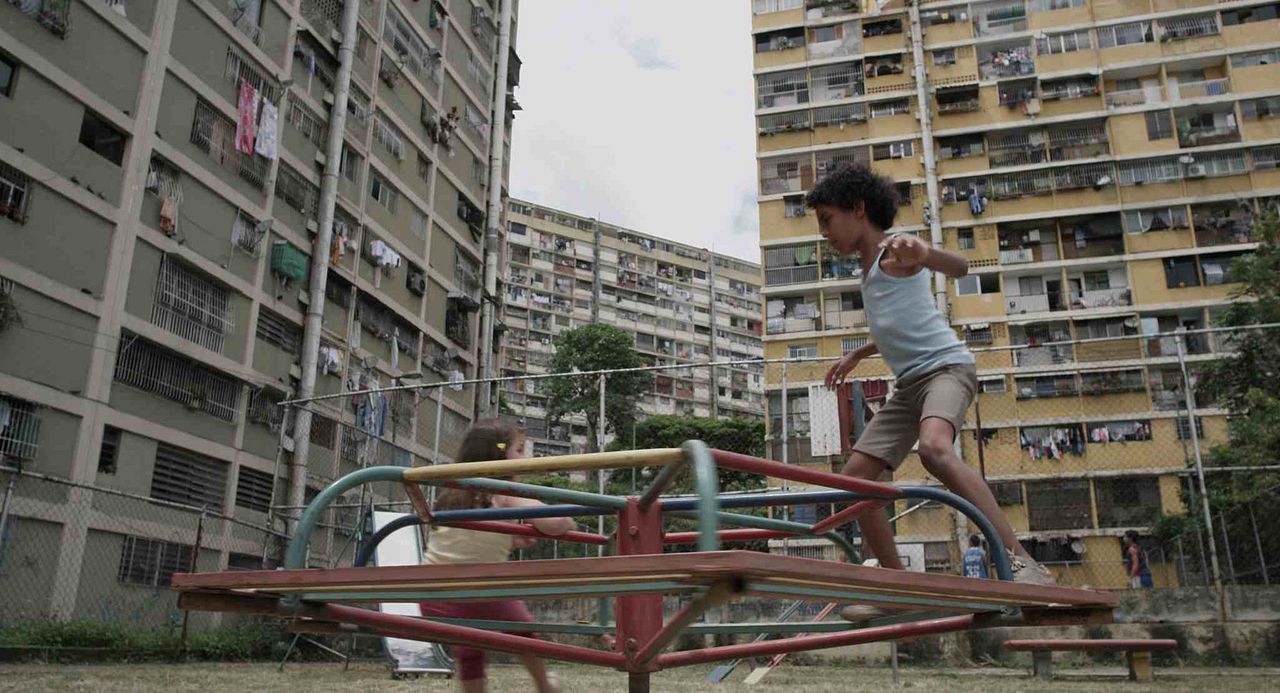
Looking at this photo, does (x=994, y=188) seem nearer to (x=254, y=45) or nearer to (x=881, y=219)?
(x=254, y=45)

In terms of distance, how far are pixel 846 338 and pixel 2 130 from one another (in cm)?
2931

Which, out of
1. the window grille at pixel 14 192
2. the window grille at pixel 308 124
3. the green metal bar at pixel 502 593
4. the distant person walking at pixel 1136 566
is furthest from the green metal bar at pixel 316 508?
the window grille at pixel 308 124

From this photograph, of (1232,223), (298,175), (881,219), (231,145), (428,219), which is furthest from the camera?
(1232,223)

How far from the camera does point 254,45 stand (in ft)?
77.9

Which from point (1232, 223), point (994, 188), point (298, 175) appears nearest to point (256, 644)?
point (298, 175)

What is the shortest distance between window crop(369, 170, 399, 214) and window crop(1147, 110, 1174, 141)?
94.2 feet

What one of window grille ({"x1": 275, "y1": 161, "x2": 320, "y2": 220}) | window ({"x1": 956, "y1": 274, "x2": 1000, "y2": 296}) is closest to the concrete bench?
window grille ({"x1": 275, "y1": 161, "x2": 320, "y2": 220})

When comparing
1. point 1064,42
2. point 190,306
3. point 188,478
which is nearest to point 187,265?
point 190,306

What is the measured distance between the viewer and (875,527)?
11.0ft

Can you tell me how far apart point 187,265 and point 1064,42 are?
113ft

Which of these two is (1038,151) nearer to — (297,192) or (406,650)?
(297,192)

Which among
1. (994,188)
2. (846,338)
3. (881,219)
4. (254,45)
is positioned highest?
(994,188)

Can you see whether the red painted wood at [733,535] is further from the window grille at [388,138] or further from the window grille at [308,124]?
the window grille at [388,138]

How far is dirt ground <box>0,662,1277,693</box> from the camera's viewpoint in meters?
7.84
